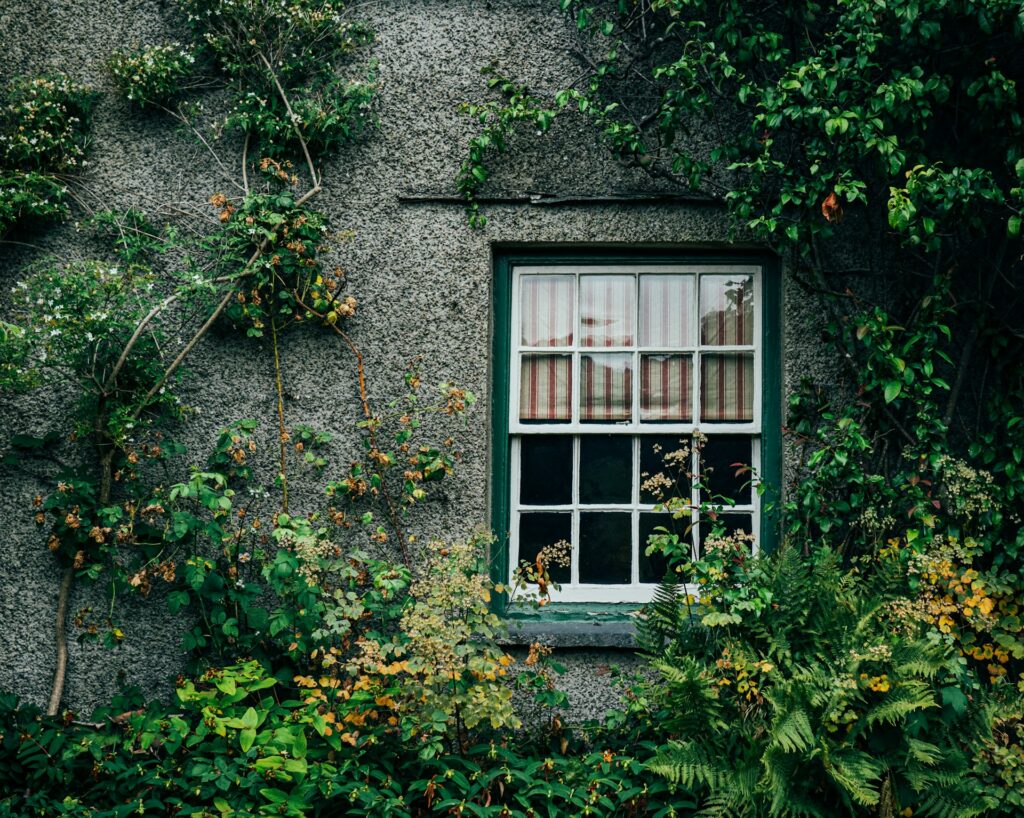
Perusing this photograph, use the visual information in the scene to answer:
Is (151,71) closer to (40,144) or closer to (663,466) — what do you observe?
A: (40,144)

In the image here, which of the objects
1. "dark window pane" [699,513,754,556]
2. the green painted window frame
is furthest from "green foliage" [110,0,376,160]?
"dark window pane" [699,513,754,556]

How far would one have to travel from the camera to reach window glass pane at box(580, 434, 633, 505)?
17.8ft

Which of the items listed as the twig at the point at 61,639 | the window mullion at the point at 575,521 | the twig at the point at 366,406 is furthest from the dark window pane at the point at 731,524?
the twig at the point at 61,639

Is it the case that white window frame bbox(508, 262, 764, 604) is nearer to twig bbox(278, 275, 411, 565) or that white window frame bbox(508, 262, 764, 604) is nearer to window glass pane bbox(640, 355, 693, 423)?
window glass pane bbox(640, 355, 693, 423)

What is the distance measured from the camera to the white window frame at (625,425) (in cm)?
533

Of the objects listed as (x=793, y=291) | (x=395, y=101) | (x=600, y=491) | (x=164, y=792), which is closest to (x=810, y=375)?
(x=793, y=291)

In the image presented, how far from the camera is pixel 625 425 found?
5391 mm

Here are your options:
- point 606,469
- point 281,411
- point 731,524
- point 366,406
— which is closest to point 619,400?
point 606,469

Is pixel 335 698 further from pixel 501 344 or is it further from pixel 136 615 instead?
pixel 501 344

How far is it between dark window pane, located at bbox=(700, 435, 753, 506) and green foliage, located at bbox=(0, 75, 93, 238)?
12.6 ft

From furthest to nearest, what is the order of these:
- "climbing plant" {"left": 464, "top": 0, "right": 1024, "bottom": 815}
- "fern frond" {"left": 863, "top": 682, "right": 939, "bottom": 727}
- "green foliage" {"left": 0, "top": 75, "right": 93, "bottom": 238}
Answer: "green foliage" {"left": 0, "top": 75, "right": 93, "bottom": 238}, "climbing plant" {"left": 464, "top": 0, "right": 1024, "bottom": 815}, "fern frond" {"left": 863, "top": 682, "right": 939, "bottom": 727}

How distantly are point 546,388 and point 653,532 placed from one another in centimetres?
100

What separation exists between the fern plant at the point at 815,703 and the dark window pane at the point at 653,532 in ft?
2.40

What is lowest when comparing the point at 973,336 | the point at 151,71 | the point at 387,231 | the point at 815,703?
the point at 815,703
